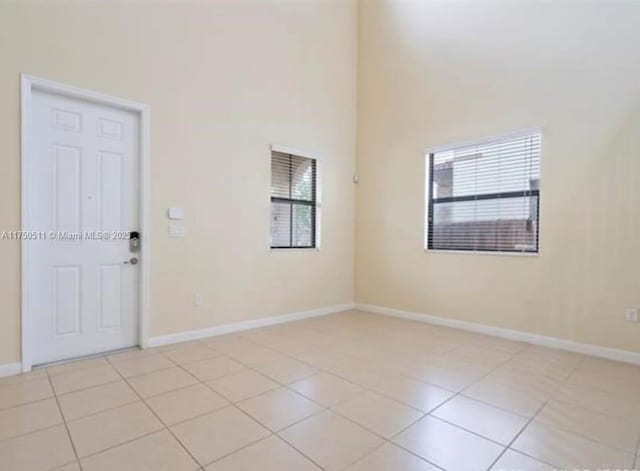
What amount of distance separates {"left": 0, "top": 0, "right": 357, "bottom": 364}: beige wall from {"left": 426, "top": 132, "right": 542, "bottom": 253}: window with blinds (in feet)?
4.93

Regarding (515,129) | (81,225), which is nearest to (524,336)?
(515,129)

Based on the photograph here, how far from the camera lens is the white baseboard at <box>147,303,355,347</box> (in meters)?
3.50

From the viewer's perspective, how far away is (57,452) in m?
1.75

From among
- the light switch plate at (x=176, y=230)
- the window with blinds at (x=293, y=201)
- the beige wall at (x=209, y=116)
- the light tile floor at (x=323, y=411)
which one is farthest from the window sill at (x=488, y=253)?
the light switch plate at (x=176, y=230)

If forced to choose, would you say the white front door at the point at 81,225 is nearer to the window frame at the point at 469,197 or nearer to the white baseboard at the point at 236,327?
the white baseboard at the point at 236,327

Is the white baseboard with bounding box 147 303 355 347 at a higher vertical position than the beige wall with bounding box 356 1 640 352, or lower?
lower

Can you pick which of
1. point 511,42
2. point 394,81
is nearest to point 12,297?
point 394,81

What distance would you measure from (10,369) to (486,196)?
16.2ft

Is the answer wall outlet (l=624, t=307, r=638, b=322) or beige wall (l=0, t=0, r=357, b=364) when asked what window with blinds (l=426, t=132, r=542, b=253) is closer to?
wall outlet (l=624, t=307, r=638, b=322)

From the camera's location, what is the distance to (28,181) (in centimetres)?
275

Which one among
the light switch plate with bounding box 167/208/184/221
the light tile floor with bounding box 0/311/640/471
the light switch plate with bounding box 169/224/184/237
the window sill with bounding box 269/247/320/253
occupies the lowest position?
the light tile floor with bounding box 0/311/640/471

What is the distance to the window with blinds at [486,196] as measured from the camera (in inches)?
149

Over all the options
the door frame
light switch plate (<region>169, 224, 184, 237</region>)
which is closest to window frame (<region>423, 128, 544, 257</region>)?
light switch plate (<region>169, 224, 184, 237</region>)

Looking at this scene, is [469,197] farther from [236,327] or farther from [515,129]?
[236,327]
